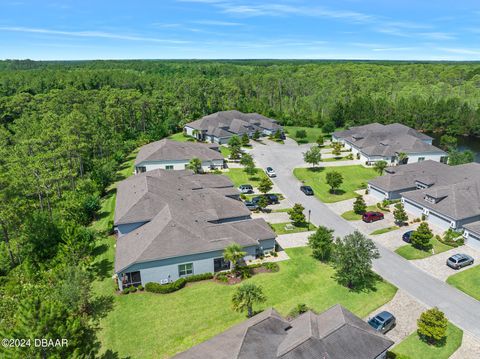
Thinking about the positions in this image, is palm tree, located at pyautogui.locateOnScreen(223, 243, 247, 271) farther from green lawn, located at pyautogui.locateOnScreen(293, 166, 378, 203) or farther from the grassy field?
the grassy field

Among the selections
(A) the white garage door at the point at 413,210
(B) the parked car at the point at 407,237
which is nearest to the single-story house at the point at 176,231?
(B) the parked car at the point at 407,237

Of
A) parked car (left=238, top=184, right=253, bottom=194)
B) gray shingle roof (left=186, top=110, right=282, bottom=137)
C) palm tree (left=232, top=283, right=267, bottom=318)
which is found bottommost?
parked car (left=238, top=184, right=253, bottom=194)

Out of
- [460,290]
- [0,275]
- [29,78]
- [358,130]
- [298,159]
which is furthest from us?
[29,78]

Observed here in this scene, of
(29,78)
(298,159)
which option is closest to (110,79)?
(29,78)

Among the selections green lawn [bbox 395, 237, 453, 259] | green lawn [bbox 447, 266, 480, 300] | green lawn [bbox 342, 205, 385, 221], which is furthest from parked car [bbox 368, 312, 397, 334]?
green lawn [bbox 342, 205, 385, 221]

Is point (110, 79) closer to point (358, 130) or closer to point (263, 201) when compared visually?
point (358, 130)

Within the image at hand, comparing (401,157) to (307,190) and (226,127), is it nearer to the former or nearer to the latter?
(307,190)
